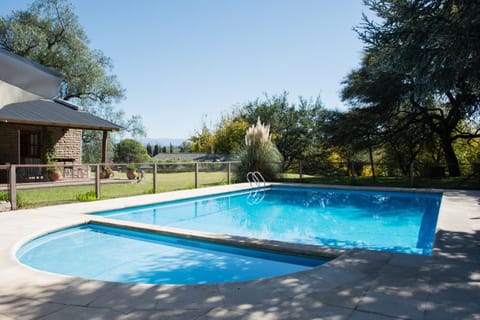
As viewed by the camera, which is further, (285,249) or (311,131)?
(311,131)

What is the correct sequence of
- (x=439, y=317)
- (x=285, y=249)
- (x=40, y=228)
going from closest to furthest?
1. (x=439, y=317)
2. (x=285, y=249)
3. (x=40, y=228)

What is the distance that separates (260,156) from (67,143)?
8634 millimetres

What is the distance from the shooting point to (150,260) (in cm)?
471

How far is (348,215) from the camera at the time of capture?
8.49 metres

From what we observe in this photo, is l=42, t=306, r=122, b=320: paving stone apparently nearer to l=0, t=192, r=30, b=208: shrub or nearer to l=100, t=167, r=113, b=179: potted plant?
l=0, t=192, r=30, b=208: shrub

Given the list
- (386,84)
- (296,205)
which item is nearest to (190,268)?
(296,205)

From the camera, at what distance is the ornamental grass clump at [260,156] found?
13.9 metres

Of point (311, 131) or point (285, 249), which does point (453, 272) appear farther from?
point (311, 131)

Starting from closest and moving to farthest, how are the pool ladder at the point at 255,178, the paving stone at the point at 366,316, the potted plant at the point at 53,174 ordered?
1. the paving stone at the point at 366,316
2. the potted plant at the point at 53,174
3. the pool ladder at the point at 255,178

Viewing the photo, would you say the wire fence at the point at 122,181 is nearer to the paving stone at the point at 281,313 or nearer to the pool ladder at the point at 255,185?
the pool ladder at the point at 255,185

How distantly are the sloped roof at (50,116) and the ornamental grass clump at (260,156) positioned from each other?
5.75 meters

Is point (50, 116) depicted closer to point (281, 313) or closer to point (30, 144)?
point (30, 144)

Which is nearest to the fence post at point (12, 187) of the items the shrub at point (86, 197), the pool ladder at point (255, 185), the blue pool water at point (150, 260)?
the shrub at point (86, 197)

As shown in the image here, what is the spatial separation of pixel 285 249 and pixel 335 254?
636 millimetres
